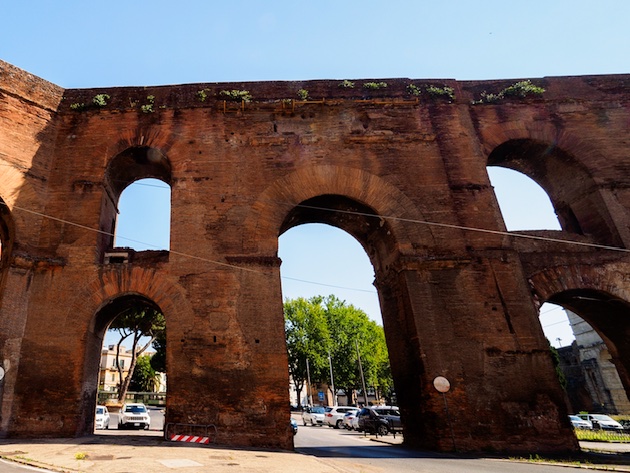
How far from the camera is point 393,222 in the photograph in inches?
447

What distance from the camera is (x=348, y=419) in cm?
2188

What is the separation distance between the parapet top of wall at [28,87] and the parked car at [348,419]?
19.3 metres

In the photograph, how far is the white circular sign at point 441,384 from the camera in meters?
9.22

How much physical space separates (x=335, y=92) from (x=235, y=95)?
11.0ft

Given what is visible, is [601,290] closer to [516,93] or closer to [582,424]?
[516,93]

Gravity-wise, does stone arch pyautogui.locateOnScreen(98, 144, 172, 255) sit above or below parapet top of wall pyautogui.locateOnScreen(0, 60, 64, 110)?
below

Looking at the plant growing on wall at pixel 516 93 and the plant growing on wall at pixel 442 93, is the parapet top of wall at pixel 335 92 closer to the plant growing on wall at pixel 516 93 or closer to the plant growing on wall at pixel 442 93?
the plant growing on wall at pixel 442 93

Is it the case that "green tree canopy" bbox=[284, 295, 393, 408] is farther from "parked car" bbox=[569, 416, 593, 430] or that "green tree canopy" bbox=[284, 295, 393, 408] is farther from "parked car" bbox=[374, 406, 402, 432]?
"parked car" bbox=[569, 416, 593, 430]

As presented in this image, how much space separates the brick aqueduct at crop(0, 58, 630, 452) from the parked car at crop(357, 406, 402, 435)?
24.6 ft

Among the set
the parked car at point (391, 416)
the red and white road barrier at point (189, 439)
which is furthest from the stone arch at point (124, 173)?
the parked car at point (391, 416)

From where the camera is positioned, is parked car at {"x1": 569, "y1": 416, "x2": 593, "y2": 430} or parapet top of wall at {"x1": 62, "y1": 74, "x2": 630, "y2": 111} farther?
parked car at {"x1": 569, "y1": 416, "x2": 593, "y2": 430}

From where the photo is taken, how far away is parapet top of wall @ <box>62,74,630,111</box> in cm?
1281

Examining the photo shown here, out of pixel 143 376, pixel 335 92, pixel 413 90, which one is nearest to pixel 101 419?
pixel 335 92

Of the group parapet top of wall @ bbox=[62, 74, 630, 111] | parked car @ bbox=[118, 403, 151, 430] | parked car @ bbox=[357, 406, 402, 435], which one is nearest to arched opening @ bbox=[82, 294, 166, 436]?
parked car @ bbox=[118, 403, 151, 430]
